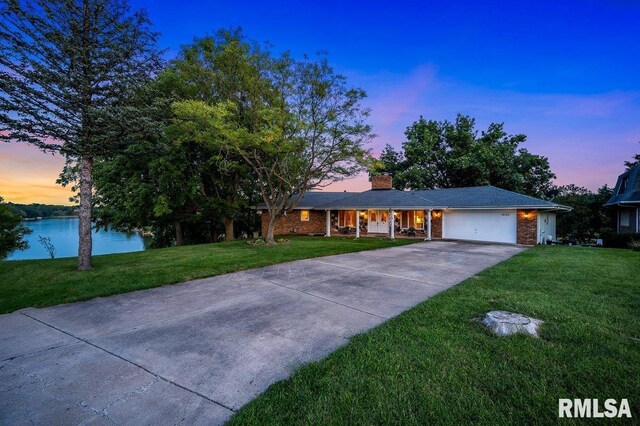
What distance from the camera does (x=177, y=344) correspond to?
12.2 ft

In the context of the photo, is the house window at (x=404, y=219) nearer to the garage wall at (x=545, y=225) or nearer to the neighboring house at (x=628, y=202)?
the garage wall at (x=545, y=225)

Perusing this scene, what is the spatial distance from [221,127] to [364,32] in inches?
377

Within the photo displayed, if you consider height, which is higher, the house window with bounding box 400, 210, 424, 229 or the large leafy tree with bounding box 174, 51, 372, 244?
the large leafy tree with bounding box 174, 51, 372, 244

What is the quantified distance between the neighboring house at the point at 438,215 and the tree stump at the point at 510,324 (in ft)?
49.2

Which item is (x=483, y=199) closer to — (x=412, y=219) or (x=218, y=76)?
(x=412, y=219)

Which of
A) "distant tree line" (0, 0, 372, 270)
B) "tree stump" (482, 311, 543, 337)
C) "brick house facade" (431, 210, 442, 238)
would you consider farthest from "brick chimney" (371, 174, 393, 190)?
"tree stump" (482, 311, 543, 337)

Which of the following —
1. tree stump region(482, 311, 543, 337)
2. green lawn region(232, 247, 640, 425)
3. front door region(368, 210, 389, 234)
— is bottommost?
green lawn region(232, 247, 640, 425)

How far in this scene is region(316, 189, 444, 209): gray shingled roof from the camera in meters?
19.6

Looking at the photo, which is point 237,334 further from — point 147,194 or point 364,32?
point 364,32

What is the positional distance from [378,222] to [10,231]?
80.8ft

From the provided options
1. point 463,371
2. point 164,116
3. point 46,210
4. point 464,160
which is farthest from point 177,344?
point 46,210

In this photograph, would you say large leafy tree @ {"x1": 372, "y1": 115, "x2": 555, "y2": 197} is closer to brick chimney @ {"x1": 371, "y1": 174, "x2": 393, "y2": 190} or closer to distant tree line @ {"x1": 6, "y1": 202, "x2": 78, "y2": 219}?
brick chimney @ {"x1": 371, "y1": 174, "x2": 393, "y2": 190}

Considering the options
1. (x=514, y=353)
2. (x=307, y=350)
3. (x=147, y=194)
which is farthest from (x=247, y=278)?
(x=147, y=194)

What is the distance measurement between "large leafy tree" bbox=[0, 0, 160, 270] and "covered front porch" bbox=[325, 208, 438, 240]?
1554 cm
